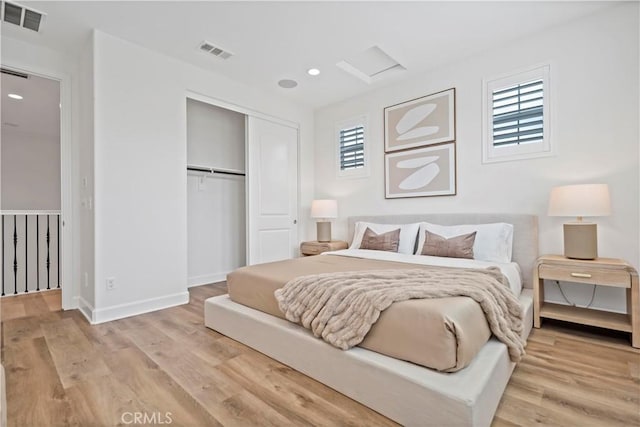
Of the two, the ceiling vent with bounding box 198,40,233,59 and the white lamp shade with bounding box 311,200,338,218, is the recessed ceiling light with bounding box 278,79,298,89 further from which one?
the white lamp shade with bounding box 311,200,338,218

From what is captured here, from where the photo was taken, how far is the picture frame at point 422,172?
346cm

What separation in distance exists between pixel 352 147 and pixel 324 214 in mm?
1067

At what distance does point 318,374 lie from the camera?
5.53 feet

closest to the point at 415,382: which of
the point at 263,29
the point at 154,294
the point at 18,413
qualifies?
the point at 18,413

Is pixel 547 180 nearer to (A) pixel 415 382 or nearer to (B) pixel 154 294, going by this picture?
(A) pixel 415 382

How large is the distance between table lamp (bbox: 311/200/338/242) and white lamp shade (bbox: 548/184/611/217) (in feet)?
8.27

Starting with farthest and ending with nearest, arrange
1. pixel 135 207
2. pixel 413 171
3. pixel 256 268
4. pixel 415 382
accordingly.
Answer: pixel 413 171 < pixel 135 207 < pixel 256 268 < pixel 415 382

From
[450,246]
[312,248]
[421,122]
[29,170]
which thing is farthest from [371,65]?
[29,170]

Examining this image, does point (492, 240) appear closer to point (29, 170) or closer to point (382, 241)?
point (382, 241)

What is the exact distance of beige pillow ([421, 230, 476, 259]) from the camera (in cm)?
278

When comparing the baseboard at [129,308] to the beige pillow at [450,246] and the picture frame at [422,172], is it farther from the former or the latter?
the picture frame at [422,172]

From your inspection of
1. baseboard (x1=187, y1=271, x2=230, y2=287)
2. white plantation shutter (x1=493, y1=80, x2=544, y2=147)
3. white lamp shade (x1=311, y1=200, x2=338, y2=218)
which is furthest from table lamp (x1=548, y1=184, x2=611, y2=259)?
baseboard (x1=187, y1=271, x2=230, y2=287)

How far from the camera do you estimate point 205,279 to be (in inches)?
166

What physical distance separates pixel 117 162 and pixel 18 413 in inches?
81.6
